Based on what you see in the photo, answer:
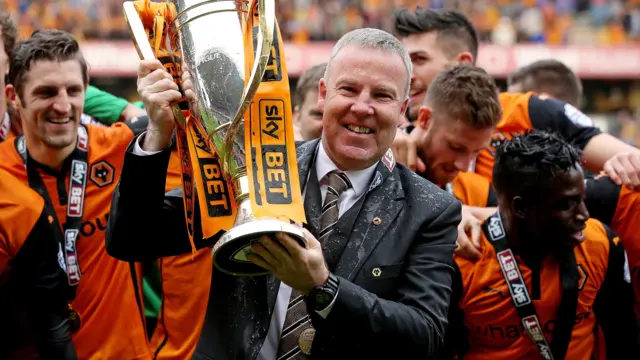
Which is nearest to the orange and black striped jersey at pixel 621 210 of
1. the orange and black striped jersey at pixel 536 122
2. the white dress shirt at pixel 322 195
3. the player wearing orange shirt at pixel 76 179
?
the orange and black striped jersey at pixel 536 122

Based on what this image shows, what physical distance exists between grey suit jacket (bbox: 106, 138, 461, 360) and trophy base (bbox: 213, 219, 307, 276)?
237 mm

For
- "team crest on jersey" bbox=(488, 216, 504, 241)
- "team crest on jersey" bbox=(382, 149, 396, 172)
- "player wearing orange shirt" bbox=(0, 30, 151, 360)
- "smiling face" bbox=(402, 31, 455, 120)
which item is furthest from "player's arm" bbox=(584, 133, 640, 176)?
"player wearing orange shirt" bbox=(0, 30, 151, 360)

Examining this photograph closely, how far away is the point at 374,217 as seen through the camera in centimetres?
240

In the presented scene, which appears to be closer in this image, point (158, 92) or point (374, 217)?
point (158, 92)

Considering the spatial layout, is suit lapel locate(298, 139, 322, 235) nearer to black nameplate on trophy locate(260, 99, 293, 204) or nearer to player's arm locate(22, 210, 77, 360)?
black nameplate on trophy locate(260, 99, 293, 204)

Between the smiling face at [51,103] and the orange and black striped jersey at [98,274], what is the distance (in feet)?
0.32

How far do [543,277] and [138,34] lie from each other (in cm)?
185

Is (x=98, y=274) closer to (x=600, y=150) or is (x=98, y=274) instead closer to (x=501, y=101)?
(x=501, y=101)

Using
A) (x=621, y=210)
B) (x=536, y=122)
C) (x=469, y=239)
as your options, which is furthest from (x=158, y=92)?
(x=536, y=122)

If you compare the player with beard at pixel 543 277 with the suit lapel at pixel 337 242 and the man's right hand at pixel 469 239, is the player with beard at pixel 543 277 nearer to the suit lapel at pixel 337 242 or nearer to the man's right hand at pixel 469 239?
the man's right hand at pixel 469 239

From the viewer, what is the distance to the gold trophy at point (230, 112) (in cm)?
208

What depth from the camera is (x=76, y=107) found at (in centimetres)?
359

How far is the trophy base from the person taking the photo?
1907 millimetres

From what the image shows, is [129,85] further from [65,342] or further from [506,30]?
[65,342]
